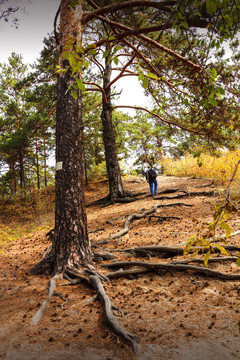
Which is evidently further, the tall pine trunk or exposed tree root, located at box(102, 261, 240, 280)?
the tall pine trunk

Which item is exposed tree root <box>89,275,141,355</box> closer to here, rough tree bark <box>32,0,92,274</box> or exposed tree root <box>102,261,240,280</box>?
exposed tree root <box>102,261,240,280</box>

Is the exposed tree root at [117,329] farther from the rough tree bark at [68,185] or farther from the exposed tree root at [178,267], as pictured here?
the rough tree bark at [68,185]

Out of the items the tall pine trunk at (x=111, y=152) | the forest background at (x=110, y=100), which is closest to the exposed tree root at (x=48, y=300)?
the forest background at (x=110, y=100)

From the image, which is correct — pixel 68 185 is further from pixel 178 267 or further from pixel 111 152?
pixel 111 152

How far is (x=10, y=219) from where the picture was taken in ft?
46.6

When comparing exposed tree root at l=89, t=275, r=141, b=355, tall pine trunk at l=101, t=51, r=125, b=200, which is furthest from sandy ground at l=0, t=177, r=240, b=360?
tall pine trunk at l=101, t=51, r=125, b=200

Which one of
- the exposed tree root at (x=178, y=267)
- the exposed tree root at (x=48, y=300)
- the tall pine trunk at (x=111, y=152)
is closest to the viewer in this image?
the exposed tree root at (x=48, y=300)

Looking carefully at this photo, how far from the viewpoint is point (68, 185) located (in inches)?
159

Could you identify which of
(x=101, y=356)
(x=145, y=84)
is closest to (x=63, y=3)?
(x=145, y=84)

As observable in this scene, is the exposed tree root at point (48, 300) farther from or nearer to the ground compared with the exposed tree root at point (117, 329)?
nearer to the ground

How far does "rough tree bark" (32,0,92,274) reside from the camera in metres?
3.96

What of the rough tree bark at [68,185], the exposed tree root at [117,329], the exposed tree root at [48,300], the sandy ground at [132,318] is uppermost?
the rough tree bark at [68,185]

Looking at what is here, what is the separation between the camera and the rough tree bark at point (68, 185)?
396 centimetres

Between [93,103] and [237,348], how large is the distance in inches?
645
